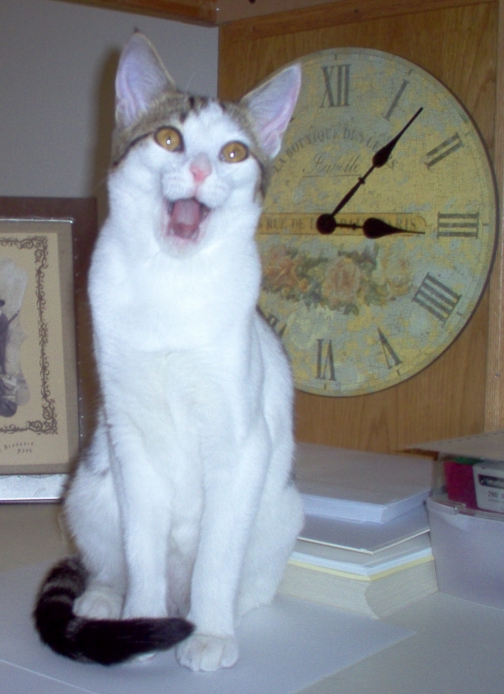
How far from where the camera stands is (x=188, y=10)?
1479mm

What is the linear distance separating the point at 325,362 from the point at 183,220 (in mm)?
661

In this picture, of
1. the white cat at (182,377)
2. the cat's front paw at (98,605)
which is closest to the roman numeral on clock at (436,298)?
the white cat at (182,377)

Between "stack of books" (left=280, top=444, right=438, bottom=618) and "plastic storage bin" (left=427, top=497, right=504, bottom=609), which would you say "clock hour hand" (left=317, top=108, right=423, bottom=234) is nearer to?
"stack of books" (left=280, top=444, right=438, bottom=618)

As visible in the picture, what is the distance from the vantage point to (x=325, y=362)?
1490 millimetres

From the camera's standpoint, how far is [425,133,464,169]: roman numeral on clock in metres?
1.32

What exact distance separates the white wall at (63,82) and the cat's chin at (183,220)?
26.0 inches

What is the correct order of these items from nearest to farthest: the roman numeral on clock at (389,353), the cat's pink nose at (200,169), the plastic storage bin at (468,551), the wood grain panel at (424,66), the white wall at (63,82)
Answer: the cat's pink nose at (200,169), the plastic storage bin at (468,551), the wood grain panel at (424,66), the roman numeral on clock at (389,353), the white wall at (63,82)

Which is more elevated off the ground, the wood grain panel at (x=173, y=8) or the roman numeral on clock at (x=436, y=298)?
the wood grain panel at (x=173, y=8)

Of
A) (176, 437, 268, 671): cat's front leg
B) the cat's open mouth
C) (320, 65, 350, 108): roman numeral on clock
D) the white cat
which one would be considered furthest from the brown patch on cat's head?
(320, 65, 350, 108): roman numeral on clock

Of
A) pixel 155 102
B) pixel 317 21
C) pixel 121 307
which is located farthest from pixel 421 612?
pixel 317 21

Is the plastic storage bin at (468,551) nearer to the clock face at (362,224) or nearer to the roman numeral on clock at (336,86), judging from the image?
the clock face at (362,224)

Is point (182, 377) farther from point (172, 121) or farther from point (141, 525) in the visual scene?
point (172, 121)

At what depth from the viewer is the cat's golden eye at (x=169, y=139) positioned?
919mm

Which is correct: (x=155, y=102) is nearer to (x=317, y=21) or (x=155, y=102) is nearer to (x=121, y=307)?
(x=121, y=307)
